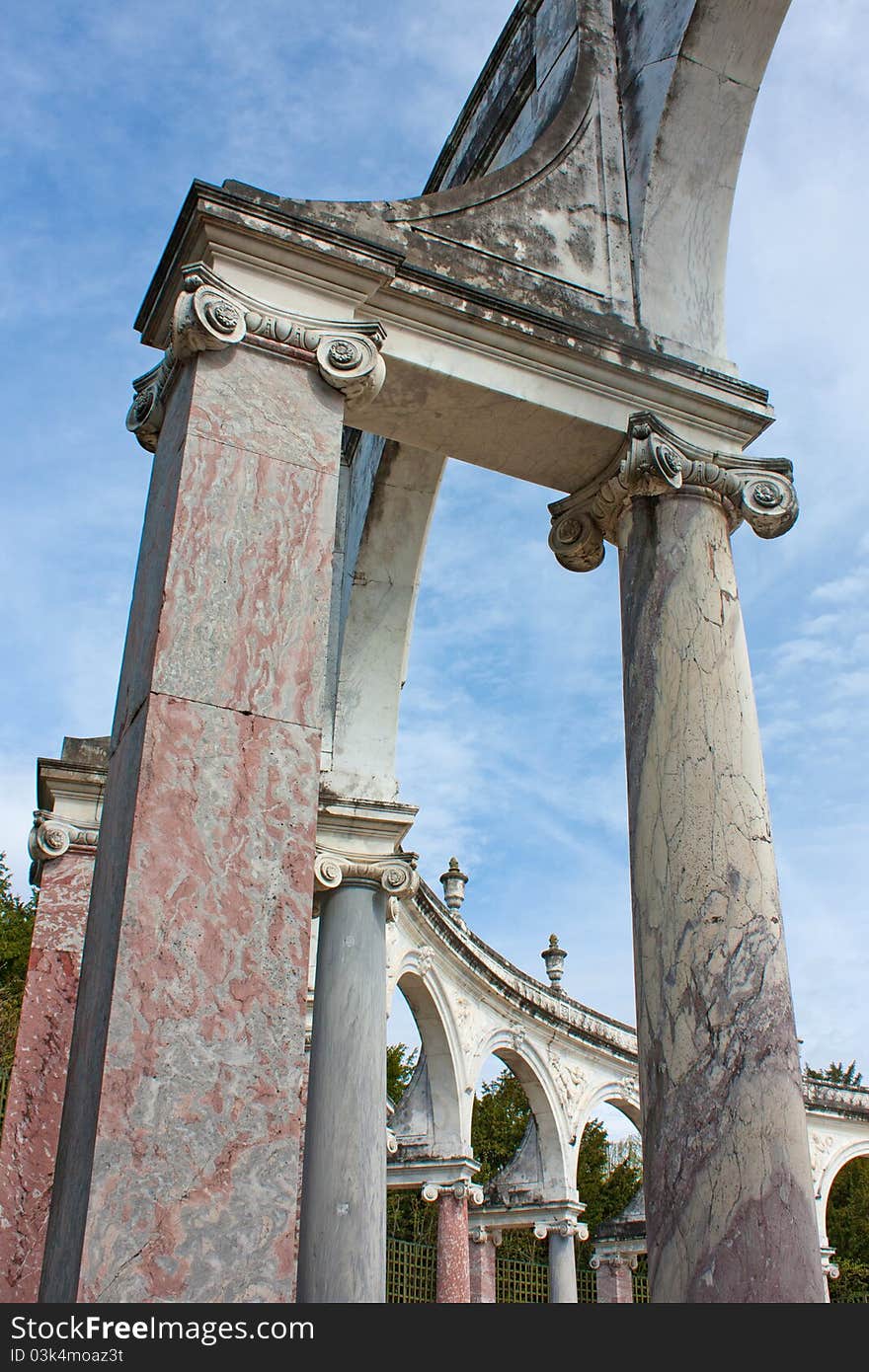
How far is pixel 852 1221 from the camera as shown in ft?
149

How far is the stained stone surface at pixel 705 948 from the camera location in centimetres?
594

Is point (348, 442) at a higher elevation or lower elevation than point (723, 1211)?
higher

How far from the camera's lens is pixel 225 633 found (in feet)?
19.5

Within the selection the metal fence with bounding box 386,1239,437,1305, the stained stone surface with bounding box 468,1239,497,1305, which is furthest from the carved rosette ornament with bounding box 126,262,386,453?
the stained stone surface with bounding box 468,1239,497,1305

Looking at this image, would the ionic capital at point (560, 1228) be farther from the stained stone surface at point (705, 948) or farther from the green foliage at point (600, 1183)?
the green foliage at point (600, 1183)

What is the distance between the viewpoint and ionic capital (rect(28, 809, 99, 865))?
11.1 m

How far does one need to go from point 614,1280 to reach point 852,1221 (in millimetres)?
20884

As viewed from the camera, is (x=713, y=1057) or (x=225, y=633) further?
(x=713, y=1057)

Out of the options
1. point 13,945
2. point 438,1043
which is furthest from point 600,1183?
point 438,1043

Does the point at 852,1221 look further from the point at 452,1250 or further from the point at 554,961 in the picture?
the point at 452,1250

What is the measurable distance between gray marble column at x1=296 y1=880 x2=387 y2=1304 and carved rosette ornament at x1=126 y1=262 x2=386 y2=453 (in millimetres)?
5937

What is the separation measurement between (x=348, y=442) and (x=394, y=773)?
13.6 ft
